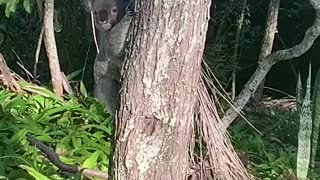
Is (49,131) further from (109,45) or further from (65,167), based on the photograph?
(109,45)

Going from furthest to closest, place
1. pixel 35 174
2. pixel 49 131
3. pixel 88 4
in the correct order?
pixel 88 4
pixel 49 131
pixel 35 174

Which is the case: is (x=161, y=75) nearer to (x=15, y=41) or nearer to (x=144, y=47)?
(x=144, y=47)

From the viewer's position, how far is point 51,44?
505cm

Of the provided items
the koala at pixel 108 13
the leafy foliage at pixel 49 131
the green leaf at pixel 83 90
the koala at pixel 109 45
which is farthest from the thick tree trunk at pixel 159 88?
the green leaf at pixel 83 90

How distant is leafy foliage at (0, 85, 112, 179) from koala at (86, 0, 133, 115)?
0.12m

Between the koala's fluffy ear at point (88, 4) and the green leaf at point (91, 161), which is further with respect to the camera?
the koala's fluffy ear at point (88, 4)

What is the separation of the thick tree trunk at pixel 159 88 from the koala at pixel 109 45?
89.3 inches

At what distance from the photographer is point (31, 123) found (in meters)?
4.33

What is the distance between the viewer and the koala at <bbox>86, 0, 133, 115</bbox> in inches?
197

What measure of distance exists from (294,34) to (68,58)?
247cm

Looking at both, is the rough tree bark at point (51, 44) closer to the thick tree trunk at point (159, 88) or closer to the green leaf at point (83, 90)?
the green leaf at point (83, 90)

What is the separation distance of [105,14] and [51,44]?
0.44 meters

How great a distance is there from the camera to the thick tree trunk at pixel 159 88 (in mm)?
2598

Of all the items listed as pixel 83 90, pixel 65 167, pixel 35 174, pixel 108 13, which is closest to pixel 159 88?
pixel 35 174
